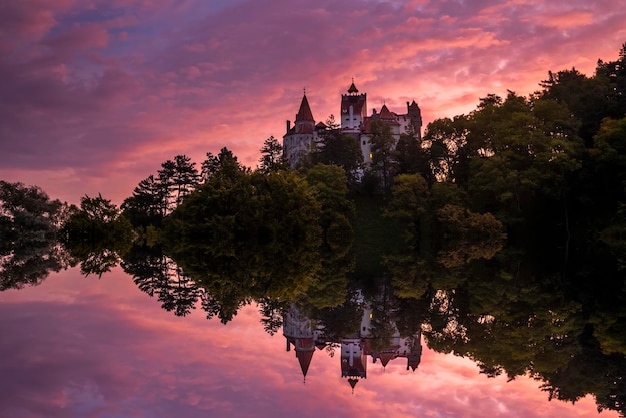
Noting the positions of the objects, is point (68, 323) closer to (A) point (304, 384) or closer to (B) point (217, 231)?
(A) point (304, 384)

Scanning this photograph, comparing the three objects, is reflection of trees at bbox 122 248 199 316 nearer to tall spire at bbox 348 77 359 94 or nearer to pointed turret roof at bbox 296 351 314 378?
pointed turret roof at bbox 296 351 314 378

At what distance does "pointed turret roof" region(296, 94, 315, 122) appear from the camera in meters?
103

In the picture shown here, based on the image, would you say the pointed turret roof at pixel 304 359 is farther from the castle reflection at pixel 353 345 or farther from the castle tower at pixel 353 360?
the castle tower at pixel 353 360

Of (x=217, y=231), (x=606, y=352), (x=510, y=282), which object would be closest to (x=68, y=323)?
(x=606, y=352)

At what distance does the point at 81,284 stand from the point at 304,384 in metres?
14.7

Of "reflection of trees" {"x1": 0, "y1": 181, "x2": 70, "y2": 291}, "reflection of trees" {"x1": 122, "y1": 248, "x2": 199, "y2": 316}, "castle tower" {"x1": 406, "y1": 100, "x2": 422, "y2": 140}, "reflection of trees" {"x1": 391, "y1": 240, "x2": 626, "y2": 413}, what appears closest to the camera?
"reflection of trees" {"x1": 391, "y1": 240, "x2": 626, "y2": 413}

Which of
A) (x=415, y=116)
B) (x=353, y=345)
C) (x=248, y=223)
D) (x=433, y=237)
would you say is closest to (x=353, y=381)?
(x=353, y=345)

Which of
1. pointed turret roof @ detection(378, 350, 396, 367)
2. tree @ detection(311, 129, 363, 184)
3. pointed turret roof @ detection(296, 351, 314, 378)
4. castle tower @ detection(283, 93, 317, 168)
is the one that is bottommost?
pointed turret roof @ detection(378, 350, 396, 367)

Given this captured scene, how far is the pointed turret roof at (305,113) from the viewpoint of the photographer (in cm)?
10319

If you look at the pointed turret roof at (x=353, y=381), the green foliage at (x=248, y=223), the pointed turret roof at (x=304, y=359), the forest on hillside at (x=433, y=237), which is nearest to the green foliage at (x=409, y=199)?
the forest on hillside at (x=433, y=237)

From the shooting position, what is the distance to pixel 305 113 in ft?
339

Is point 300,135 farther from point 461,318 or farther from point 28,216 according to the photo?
point 461,318

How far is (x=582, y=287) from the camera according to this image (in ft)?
62.8

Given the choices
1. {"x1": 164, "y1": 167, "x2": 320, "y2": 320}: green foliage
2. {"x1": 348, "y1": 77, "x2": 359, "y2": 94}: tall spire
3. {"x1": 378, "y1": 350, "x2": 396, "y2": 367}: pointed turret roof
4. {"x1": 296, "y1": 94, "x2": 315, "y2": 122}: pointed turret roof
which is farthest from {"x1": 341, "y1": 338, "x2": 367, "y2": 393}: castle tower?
{"x1": 348, "y1": 77, "x2": 359, "y2": 94}: tall spire
